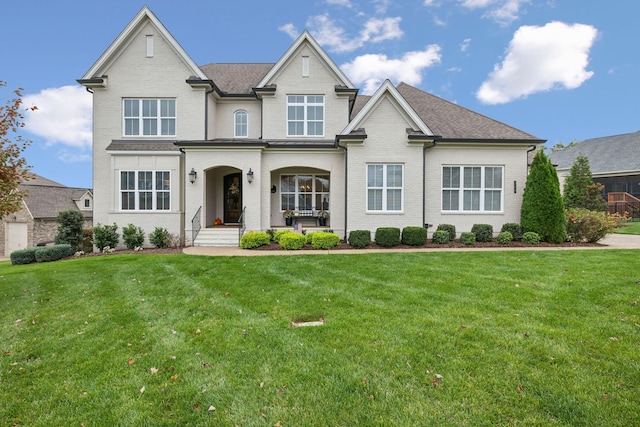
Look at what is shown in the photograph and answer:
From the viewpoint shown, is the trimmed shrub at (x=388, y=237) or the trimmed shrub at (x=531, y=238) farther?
the trimmed shrub at (x=531, y=238)

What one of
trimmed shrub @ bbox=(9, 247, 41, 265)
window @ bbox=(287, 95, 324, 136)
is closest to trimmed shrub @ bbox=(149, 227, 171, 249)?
trimmed shrub @ bbox=(9, 247, 41, 265)

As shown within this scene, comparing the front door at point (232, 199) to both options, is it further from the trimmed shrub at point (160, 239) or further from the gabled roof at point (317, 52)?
the gabled roof at point (317, 52)

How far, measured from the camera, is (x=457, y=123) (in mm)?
16266

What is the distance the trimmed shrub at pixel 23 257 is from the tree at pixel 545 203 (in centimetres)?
2124

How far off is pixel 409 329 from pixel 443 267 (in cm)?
452

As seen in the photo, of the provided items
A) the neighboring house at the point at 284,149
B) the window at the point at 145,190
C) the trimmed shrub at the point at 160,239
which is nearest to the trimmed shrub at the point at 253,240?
the neighboring house at the point at 284,149

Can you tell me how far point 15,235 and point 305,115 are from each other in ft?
92.8

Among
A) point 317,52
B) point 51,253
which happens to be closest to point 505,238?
point 317,52

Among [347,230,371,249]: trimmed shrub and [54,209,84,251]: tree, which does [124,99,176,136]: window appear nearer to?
[54,209,84,251]: tree

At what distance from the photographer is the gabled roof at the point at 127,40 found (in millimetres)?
15500

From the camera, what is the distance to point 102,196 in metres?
15.6

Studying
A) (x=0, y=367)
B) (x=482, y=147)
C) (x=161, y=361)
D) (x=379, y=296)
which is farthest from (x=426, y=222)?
(x=0, y=367)

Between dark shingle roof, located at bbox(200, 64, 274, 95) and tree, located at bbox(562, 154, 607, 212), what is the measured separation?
81.5ft

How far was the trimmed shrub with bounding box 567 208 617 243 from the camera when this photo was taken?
13637 millimetres
